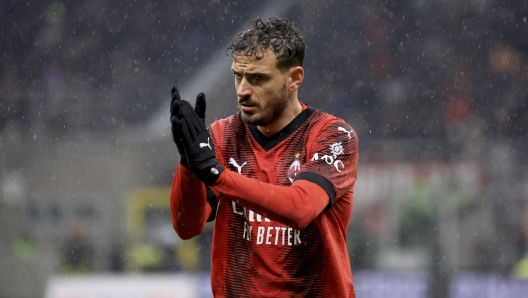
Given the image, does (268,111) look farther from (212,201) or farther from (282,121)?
(212,201)

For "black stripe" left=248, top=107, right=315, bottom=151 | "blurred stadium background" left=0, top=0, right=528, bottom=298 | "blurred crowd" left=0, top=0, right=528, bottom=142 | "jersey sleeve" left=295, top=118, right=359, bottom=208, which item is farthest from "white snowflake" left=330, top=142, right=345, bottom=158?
"blurred crowd" left=0, top=0, right=528, bottom=142

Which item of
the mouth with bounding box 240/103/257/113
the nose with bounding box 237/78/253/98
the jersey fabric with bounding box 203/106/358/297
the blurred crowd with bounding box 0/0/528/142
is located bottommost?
the jersey fabric with bounding box 203/106/358/297

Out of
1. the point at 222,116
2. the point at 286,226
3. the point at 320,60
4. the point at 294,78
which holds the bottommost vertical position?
the point at 286,226

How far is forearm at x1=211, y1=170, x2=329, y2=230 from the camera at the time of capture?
1.96 meters

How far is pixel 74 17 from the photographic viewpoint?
7188mm

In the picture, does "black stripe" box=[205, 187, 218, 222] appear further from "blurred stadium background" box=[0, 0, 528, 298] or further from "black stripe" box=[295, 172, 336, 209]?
"blurred stadium background" box=[0, 0, 528, 298]

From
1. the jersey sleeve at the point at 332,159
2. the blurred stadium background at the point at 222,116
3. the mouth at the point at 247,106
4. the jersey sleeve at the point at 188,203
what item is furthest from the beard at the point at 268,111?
the blurred stadium background at the point at 222,116

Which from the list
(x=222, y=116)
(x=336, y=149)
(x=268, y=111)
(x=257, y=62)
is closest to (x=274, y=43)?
(x=257, y=62)

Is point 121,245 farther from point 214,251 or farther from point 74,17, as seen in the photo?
point 214,251

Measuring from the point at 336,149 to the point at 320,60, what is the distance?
15.0ft

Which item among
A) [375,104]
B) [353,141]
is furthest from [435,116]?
[353,141]

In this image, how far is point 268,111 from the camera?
7.27 ft

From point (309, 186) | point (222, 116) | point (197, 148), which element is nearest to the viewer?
point (197, 148)

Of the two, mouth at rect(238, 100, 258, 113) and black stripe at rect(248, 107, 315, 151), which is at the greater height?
mouth at rect(238, 100, 258, 113)
